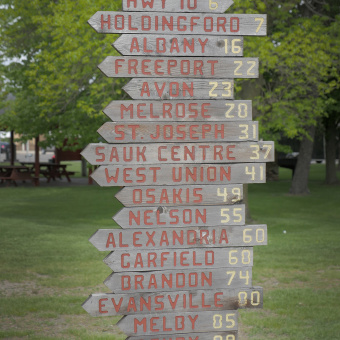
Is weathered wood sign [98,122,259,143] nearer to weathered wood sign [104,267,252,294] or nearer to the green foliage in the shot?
weathered wood sign [104,267,252,294]

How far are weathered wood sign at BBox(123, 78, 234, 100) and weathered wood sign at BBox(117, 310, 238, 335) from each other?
1701 mm

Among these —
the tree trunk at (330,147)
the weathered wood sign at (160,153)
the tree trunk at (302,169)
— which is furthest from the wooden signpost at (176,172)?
the tree trunk at (330,147)

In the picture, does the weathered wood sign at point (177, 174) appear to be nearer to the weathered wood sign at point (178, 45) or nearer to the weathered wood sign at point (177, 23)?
the weathered wood sign at point (178, 45)

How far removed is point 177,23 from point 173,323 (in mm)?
2342

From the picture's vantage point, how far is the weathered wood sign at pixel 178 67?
211 inches

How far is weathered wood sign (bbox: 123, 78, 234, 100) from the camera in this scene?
17.6ft

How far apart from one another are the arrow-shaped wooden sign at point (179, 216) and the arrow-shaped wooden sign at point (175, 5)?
1.54 m

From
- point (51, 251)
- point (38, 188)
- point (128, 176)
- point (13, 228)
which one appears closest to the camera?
point (128, 176)

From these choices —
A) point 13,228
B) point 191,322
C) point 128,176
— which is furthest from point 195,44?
point 13,228

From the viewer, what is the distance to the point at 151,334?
5.38 m

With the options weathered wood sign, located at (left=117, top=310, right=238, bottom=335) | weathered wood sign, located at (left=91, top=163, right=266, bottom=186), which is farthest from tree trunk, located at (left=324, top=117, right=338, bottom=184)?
weathered wood sign, located at (left=117, top=310, right=238, bottom=335)

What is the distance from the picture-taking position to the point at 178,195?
538 cm

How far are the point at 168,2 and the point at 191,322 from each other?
8.21 feet

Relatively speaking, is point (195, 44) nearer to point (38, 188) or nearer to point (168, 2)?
point (168, 2)
